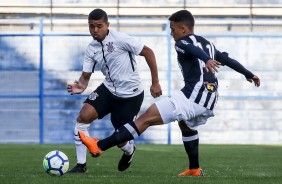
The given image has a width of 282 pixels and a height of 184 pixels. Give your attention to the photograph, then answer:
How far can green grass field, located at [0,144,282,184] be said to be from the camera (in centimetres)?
809

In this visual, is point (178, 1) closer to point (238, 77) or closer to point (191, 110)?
point (238, 77)

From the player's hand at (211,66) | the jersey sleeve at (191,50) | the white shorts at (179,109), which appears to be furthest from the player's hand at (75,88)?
the player's hand at (211,66)

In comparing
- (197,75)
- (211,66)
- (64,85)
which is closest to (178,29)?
(197,75)

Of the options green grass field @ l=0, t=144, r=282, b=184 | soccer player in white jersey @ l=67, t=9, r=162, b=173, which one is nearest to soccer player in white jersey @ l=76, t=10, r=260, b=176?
green grass field @ l=0, t=144, r=282, b=184

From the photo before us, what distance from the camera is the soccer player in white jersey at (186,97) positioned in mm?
8398

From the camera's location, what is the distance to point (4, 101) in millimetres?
20219

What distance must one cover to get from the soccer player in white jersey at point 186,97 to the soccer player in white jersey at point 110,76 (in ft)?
2.78

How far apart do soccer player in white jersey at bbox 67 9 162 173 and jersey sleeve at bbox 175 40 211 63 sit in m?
0.98

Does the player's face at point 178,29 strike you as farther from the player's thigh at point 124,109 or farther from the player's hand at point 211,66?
the player's thigh at point 124,109

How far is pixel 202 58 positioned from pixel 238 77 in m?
12.4

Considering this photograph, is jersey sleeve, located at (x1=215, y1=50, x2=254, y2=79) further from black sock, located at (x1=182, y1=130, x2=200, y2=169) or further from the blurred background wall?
the blurred background wall

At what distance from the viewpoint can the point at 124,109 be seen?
32.9ft

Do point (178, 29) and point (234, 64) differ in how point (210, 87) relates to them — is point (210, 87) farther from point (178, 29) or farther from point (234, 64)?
point (178, 29)

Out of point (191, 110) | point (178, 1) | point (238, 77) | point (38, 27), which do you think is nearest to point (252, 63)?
point (238, 77)
